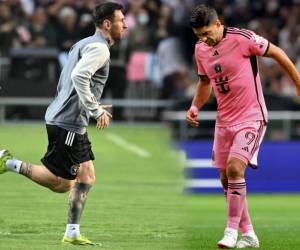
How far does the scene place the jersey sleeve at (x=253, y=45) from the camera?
10047mm

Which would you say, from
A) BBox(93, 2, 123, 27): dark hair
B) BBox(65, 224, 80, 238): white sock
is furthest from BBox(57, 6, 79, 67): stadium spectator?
BBox(65, 224, 80, 238): white sock

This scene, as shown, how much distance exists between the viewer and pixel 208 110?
19828mm

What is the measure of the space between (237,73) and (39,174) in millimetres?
2024

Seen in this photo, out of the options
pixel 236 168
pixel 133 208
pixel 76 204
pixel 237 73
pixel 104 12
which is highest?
pixel 104 12

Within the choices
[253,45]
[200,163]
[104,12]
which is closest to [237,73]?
[253,45]

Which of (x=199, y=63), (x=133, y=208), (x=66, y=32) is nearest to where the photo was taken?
(x=199, y=63)

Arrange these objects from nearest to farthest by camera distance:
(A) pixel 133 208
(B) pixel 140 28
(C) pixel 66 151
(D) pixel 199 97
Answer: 1. (C) pixel 66 151
2. (D) pixel 199 97
3. (A) pixel 133 208
4. (B) pixel 140 28

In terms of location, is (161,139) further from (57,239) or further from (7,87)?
(57,239)

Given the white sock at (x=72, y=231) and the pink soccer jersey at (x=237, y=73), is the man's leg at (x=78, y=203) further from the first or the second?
the pink soccer jersey at (x=237, y=73)

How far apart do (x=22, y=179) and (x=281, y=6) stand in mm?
10672

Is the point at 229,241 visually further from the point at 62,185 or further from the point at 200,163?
the point at 200,163

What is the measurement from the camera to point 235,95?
33.2ft

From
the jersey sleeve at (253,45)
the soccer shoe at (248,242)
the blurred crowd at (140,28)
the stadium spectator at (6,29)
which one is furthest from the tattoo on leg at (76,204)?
the stadium spectator at (6,29)

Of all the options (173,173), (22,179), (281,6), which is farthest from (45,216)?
(281,6)
